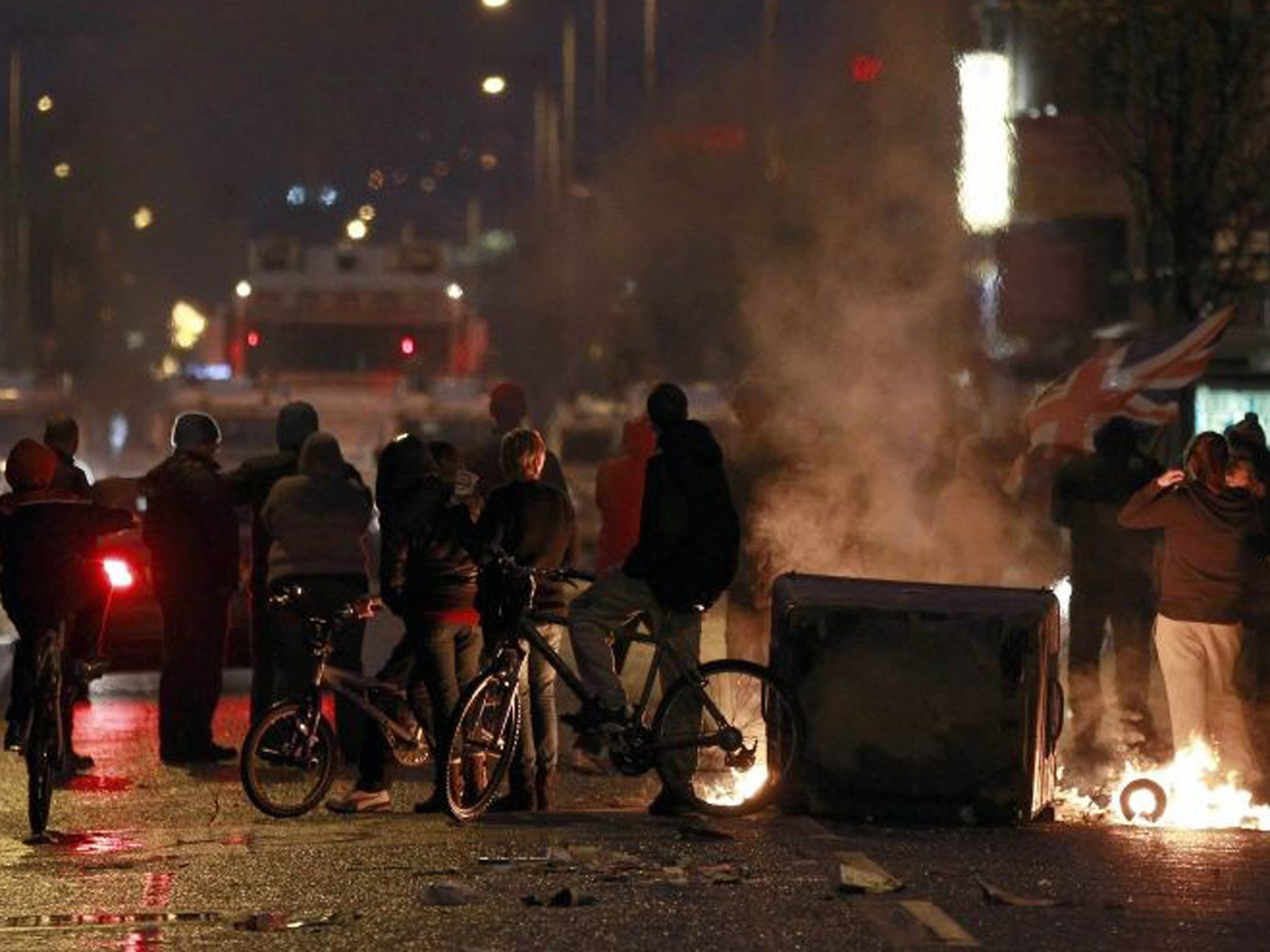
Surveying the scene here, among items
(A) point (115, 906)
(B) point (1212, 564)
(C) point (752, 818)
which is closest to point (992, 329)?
(B) point (1212, 564)

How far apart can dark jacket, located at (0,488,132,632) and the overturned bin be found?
2793mm

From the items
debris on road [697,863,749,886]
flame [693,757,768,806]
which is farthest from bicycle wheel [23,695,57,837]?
debris on road [697,863,749,886]

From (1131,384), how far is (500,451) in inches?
181

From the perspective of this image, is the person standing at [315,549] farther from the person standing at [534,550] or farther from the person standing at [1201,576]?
the person standing at [1201,576]

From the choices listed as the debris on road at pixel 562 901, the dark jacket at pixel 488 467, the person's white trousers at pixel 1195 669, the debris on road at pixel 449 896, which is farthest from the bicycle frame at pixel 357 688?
the person's white trousers at pixel 1195 669

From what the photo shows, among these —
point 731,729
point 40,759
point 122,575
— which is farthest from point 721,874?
point 122,575

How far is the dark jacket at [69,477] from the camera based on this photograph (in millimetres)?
13680

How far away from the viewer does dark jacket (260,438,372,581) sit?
12297mm

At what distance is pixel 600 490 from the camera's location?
13.6 metres

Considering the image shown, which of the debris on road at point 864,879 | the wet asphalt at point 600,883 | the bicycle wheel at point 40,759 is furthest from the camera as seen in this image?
the bicycle wheel at point 40,759

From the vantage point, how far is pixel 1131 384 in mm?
15594

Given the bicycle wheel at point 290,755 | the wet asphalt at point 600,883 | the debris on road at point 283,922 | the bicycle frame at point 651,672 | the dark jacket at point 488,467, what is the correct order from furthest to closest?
the dark jacket at point 488,467 < the bicycle wheel at point 290,755 < the bicycle frame at point 651,672 < the debris on road at point 283,922 < the wet asphalt at point 600,883

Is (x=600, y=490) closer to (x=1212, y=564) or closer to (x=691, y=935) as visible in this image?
(x=1212, y=564)

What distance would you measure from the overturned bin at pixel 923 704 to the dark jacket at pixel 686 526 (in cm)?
40
